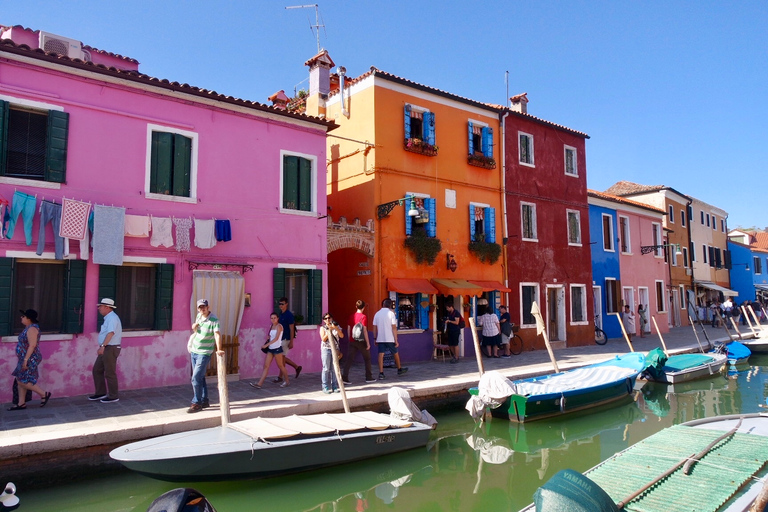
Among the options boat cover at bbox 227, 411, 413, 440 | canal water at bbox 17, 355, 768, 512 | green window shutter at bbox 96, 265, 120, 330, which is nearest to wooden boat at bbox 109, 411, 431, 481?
boat cover at bbox 227, 411, 413, 440

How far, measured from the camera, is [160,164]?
10867 mm

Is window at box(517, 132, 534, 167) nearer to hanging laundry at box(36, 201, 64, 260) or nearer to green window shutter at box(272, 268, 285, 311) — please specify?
green window shutter at box(272, 268, 285, 311)

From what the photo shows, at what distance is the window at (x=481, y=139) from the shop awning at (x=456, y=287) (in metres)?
4.50

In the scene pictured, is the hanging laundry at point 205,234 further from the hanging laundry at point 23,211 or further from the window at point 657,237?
the window at point 657,237

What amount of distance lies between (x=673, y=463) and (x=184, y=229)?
30.4 feet

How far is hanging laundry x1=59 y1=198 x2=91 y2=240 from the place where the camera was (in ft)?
30.5

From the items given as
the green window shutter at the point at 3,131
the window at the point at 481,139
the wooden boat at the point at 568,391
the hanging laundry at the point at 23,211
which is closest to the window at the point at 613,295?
the window at the point at 481,139

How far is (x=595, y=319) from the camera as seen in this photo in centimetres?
2239

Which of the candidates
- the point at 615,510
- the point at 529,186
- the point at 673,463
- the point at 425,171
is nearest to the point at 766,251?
the point at 529,186

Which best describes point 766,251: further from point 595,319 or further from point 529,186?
point 529,186

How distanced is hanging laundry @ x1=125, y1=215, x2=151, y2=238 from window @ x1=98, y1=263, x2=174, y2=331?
68 cm

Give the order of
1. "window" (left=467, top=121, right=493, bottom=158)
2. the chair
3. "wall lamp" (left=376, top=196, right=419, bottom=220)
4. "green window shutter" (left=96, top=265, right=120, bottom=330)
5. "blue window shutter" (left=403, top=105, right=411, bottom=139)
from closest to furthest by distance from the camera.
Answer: "green window shutter" (left=96, top=265, right=120, bottom=330) < "wall lamp" (left=376, top=196, right=419, bottom=220) < the chair < "blue window shutter" (left=403, top=105, right=411, bottom=139) < "window" (left=467, top=121, right=493, bottom=158)

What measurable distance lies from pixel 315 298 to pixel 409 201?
4.41 meters

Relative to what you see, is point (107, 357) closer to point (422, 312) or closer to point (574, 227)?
point (422, 312)
